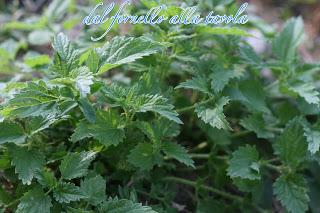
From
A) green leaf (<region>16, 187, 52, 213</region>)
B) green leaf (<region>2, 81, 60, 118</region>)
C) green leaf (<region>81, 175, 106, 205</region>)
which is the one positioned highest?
green leaf (<region>2, 81, 60, 118</region>)

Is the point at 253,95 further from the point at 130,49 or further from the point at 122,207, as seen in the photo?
the point at 122,207

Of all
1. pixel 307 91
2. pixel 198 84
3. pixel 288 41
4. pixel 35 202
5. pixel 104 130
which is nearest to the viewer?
pixel 35 202

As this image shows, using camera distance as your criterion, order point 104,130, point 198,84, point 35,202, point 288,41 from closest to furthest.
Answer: point 35,202, point 104,130, point 198,84, point 288,41

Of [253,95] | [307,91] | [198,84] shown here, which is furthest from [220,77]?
[307,91]

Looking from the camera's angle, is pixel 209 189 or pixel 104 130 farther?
pixel 209 189

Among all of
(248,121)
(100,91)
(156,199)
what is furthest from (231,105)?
(100,91)

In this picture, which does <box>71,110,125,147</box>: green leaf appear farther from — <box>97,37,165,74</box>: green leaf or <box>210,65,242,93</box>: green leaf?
<box>210,65,242,93</box>: green leaf

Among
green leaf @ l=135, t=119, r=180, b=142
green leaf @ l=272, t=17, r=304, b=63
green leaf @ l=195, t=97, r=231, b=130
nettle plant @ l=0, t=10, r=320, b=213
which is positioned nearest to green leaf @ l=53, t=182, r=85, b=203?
nettle plant @ l=0, t=10, r=320, b=213
